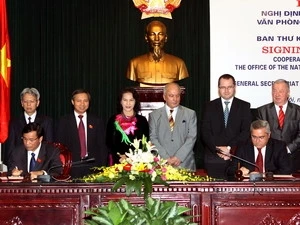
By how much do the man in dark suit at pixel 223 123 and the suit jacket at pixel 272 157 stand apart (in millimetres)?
857

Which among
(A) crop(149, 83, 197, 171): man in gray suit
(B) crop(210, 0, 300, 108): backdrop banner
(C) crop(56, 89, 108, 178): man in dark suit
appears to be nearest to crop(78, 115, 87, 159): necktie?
(C) crop(56, 89, 108, 178): man in dark suit

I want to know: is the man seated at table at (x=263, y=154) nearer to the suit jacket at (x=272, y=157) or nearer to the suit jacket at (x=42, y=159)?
the suit jacket at (x=272, y=157)

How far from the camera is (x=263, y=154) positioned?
5.67 meters

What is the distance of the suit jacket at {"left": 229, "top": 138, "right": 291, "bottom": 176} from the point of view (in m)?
5.62

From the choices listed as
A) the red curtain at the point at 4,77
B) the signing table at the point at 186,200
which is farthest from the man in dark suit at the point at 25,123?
the signing table at the point at 186,200

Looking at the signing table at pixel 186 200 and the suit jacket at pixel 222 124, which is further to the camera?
the suit jacket at pixel 222 124

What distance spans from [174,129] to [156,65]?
6.69 feet

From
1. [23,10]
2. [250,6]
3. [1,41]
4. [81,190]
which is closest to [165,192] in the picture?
[81,190]

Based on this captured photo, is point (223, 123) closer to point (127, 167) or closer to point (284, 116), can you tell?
point (284, 116)

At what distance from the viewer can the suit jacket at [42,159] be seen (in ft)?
18.3

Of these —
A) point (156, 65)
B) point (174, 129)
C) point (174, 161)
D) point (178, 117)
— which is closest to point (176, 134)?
point (174, 129)

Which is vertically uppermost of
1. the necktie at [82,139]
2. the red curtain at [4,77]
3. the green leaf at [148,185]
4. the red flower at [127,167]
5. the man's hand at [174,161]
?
the red curtain at [4,77]

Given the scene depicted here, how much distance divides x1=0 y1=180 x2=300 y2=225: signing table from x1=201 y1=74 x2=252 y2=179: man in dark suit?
1544 millimetres

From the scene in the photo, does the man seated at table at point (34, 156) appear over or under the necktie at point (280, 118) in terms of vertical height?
under
